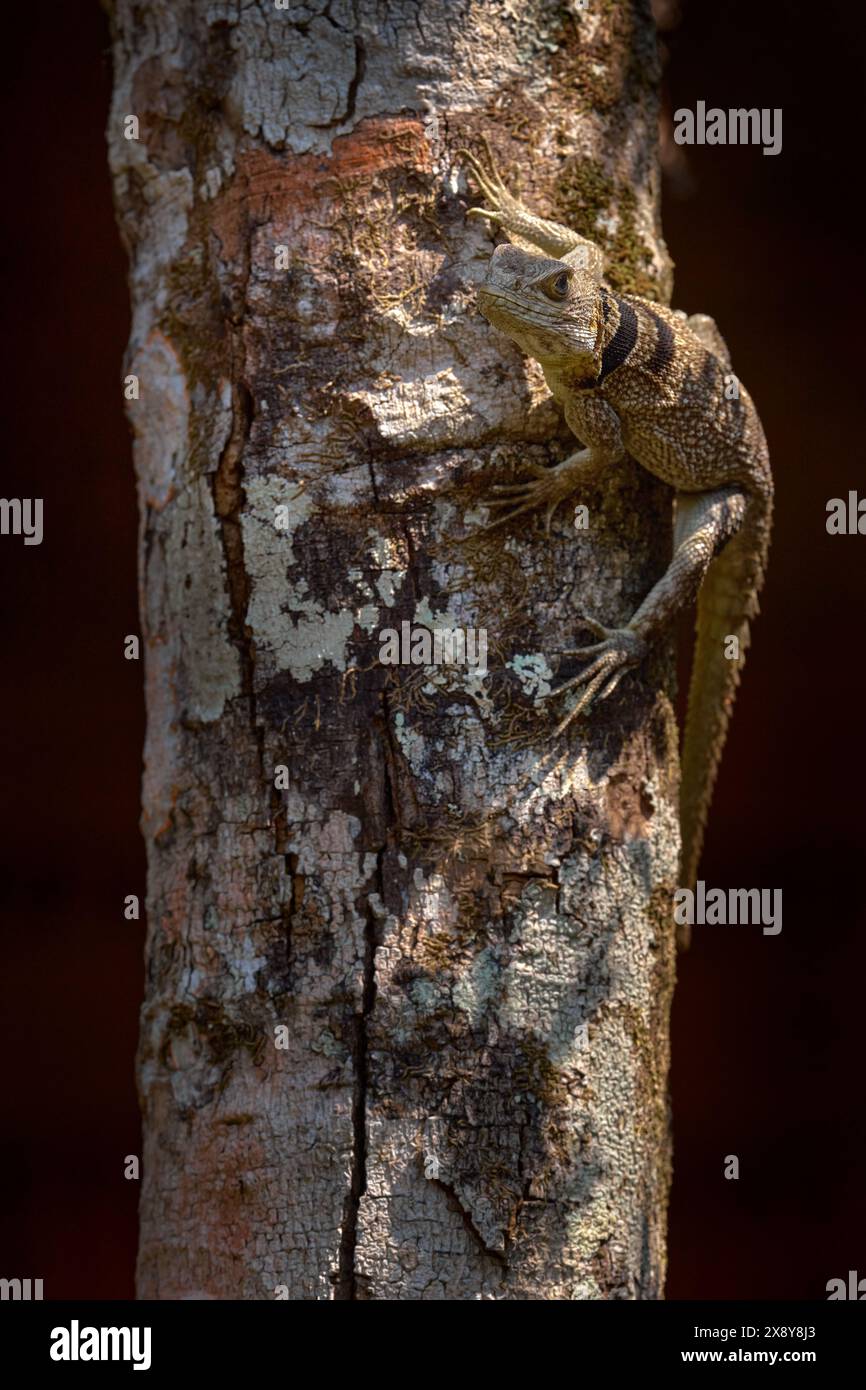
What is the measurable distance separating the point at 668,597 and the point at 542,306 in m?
0.67

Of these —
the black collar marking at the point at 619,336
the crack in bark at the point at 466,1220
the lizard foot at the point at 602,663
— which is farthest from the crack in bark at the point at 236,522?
the crack in bark at the point at 466,1220

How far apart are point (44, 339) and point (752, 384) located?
305 cm

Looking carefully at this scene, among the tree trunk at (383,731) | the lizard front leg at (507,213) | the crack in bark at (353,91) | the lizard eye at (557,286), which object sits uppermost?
the crack in bark at (353,91)

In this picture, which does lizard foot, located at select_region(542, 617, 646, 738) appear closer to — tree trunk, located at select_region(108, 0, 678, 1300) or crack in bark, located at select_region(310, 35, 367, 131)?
tree trunk, located at select_region(108, 0, 678, 1300)

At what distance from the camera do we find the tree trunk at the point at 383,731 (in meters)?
2.71

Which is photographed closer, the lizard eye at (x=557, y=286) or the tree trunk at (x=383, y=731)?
the tree trunk at (x=383, y=731)

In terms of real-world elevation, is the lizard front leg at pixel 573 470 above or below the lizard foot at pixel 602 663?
above

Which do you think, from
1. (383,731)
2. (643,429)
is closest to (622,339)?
(643,429)

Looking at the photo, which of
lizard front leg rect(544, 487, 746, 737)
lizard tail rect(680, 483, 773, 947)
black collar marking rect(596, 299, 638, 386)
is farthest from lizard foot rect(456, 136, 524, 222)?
lizard tail rect(680, 483, 773, 947)

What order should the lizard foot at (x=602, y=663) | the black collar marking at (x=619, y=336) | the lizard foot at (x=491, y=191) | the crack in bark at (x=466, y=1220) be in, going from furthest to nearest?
the black collar marking at (x=619, y=336), the lizard foot at (x=491, y=191), the lizard foot at (x=602, y=663), the crack in bark at (x=466, y=1220)

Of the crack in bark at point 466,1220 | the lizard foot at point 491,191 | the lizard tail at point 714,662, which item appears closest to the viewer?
the crack in bark at point 466,1220

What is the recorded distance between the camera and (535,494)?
2.89m

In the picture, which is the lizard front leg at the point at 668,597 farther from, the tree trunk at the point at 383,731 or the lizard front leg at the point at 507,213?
the lizard front leg at the point at 507,213

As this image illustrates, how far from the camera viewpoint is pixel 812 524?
20.6ft
